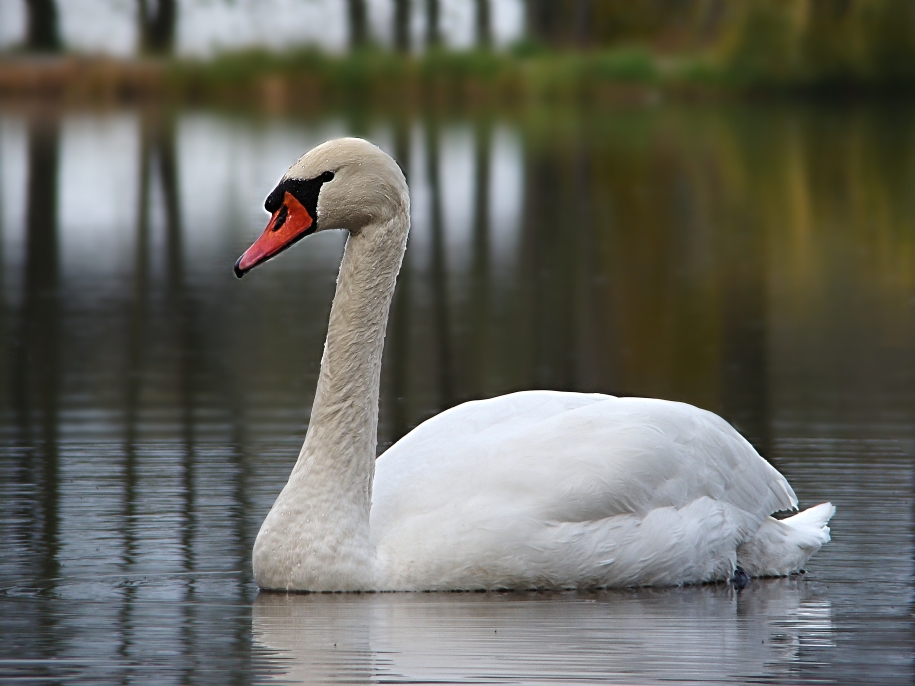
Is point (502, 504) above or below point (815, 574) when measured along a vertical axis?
above

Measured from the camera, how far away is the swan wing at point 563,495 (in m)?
6.62

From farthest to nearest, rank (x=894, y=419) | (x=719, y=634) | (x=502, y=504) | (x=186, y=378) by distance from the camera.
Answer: (x=186, y=378) < (x=894, y=419) < (x=502, y=504) < (x=719, y=634)

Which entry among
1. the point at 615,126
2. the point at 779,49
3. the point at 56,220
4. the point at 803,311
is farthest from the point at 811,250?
the point at 779,49

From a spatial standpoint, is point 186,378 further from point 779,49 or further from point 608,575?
point 779,49

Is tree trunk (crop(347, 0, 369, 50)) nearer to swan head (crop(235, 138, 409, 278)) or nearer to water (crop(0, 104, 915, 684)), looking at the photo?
water (crop(0, 104, 915, 684))

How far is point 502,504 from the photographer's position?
663 centimetres

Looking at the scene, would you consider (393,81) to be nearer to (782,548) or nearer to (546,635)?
(782,548)

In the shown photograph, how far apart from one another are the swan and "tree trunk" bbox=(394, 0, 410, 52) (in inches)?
1871

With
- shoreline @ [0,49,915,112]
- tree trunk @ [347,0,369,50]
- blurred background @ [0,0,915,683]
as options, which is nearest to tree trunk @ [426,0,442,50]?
shoreline @ [0,49,915,112]

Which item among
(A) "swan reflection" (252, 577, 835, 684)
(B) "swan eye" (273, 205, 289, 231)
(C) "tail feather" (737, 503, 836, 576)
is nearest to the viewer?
(A) "swan reflection" (252, 577, 835, 684)

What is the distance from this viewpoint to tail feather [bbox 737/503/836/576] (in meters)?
7.29

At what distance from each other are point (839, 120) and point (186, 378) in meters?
36.0

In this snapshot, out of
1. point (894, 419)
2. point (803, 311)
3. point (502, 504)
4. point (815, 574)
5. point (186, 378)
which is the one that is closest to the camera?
point (502, 504)

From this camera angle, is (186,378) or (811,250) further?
(811,250)
